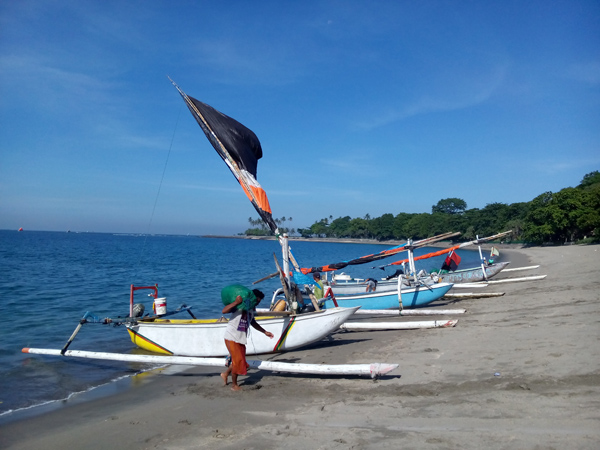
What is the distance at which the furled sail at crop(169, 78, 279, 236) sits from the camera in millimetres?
10206

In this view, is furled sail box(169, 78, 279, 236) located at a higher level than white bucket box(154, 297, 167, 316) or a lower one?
higher

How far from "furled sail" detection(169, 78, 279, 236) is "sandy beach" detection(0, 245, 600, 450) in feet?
12.7

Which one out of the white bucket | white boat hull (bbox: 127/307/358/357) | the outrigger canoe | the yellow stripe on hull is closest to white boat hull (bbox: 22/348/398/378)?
white boat hull (bbox: 127/307/358/357)

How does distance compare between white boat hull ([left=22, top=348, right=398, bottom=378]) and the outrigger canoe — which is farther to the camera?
the outrigger canoe

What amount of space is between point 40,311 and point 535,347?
58.7 ft

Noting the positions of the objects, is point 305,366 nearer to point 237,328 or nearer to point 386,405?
point 237,328

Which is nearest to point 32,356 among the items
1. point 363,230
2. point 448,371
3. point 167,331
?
point 167,331

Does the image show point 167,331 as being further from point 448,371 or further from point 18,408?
point 448,371

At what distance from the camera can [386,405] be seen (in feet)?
19.1

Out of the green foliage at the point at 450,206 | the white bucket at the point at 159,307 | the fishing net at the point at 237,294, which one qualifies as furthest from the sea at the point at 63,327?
the green foliage at the point at 450,206

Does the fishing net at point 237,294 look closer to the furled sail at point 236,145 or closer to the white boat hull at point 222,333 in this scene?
the white boat hull at point 222,333

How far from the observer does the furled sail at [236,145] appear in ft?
33.5

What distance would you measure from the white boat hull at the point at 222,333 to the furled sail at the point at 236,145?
94.7 inches

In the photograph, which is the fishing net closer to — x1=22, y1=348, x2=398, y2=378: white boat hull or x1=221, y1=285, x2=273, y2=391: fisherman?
x1=221, y1=285, x2=273, y2=391: fisherman
